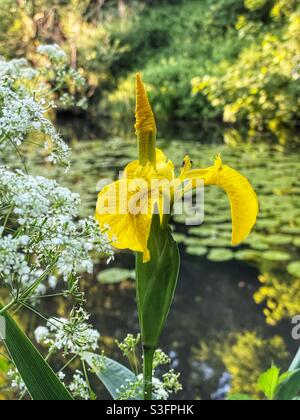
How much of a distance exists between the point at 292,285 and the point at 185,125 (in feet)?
18.0

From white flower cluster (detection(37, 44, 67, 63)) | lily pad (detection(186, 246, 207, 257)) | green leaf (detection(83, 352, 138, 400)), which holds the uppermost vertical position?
white flower cluster (detection(37, 44, 67, 63))

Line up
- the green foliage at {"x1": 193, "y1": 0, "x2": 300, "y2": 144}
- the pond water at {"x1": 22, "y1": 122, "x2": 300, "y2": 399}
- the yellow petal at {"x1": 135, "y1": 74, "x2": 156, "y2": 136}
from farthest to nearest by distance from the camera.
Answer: the green foliage at {"x1": 193, "y1": 0, "x2": 300, "y2": 144} → the pond water at {"x1": 22, "y1": 122, "x2": 300, "y2": 399} → the yellow petal at {"x1": 135, "y1": 74, "x2": 156, "y2": 136}

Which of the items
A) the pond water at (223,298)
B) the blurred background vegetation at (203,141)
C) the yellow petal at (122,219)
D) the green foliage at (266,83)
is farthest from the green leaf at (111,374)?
the green foliage at (266,83)

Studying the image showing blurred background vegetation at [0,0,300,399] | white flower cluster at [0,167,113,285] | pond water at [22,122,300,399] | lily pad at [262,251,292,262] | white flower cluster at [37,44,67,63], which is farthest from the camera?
lily pad at [262,251,292,262]

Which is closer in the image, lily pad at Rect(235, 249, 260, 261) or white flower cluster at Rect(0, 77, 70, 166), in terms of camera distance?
white flower cluster at Rect(0, 77, 70, 166)

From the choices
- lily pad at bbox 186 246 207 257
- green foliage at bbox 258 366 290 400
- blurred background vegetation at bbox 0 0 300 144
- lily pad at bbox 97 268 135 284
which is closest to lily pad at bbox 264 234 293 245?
lily pad at bbox 186 246 207 257

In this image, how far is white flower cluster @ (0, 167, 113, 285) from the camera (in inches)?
17.8

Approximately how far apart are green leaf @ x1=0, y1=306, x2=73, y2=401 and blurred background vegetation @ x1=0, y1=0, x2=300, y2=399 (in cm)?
14

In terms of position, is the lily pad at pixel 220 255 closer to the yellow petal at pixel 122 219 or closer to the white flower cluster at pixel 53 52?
the white flower cluster at pixel 53 52

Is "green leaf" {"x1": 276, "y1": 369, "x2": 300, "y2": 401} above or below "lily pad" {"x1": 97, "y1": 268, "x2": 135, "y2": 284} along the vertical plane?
below

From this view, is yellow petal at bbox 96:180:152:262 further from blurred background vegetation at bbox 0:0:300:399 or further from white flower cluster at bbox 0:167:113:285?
blurred background vegetation at bbox 0:0:300:399

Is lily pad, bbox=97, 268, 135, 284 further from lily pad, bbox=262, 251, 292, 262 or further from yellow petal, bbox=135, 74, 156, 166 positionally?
yellow petal, bbox=135, 74, 156, 166
